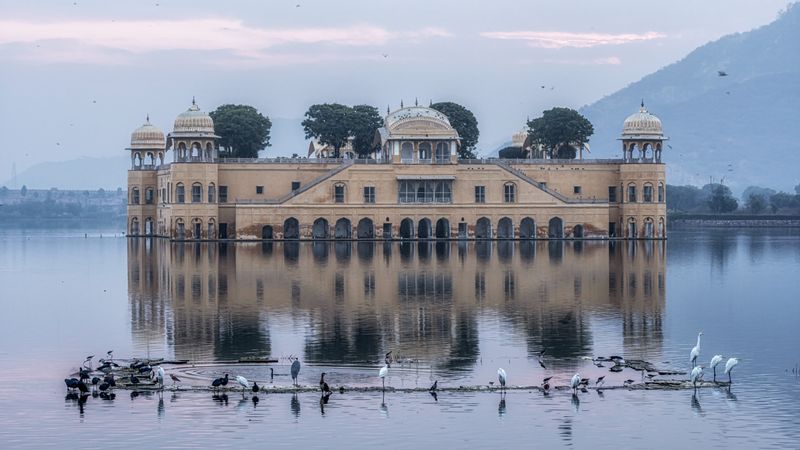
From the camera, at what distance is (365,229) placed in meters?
108

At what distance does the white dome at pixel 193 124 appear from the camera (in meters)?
105

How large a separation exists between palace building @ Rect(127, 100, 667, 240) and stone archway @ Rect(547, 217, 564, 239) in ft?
0.24

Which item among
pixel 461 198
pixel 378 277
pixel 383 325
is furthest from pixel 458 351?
pixel 461 198

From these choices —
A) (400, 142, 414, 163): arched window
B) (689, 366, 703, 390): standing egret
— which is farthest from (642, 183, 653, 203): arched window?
(689, 366, 703, 390): standing egret

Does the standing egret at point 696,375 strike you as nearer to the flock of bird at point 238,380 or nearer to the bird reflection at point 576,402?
the flock of bird at point 238,380

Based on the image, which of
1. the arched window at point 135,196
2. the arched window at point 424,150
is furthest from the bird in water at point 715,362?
the arched window at point 135,196

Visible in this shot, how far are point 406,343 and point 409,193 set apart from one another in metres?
64.7

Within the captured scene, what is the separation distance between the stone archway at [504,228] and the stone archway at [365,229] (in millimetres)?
9376

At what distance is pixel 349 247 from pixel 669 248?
21.6m

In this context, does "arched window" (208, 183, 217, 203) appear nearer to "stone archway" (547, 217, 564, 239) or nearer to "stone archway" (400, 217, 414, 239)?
"stone archway" (400, 217, 414, 239)

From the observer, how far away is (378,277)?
65.6m

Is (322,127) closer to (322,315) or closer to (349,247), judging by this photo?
(349,247)

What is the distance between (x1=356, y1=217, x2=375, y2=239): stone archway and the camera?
352 ft

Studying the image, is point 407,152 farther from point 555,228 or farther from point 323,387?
point 323,387
